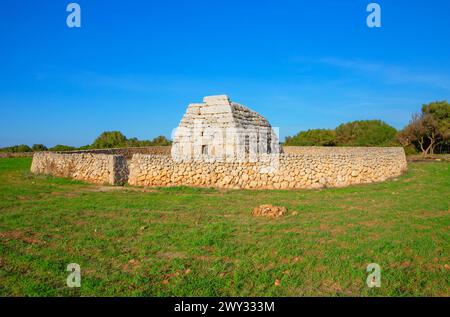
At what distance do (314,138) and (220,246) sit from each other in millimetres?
39581

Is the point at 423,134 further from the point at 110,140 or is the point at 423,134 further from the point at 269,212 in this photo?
the point at 110,140

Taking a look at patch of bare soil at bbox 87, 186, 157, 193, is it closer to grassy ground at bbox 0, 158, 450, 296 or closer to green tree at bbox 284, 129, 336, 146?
grassy ground at bbox 0, 158, 450, 296

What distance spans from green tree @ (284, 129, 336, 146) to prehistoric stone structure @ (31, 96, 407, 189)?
25817 millimetres

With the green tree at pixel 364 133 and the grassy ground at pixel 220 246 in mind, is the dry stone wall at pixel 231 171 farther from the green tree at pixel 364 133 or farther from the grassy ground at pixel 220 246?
the green tree at pixel 364 133

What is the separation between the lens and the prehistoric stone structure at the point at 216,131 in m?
15.1

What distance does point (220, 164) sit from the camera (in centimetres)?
1254

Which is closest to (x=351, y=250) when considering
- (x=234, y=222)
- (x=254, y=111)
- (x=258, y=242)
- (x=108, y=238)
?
(x=258, y=242)

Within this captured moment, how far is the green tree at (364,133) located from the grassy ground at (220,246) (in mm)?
32543

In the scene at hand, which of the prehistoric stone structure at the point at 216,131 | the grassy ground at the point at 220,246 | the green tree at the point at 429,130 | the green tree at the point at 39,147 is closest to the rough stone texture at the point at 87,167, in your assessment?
the prehistoric stone structure at the point at 216,131

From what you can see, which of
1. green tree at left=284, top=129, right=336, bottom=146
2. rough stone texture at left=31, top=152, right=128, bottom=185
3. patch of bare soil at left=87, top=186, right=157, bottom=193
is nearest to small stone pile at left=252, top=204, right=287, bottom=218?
patch of bare soil at left=87, top=186, right=157, bottom=193

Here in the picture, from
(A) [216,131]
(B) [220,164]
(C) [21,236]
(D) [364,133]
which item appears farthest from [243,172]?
(D) [364,133]

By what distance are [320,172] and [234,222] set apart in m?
7.04

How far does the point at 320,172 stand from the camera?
13.1m
